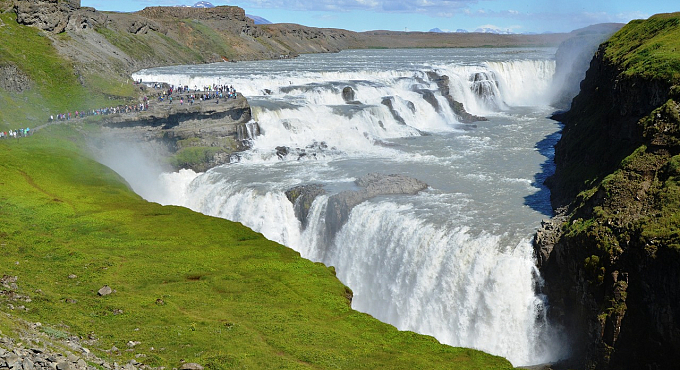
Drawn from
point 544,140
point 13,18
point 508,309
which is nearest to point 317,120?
point 544,140

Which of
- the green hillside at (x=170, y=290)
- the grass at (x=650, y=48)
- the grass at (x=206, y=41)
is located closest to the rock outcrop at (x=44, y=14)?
the green hillside at (x=170, y=290)

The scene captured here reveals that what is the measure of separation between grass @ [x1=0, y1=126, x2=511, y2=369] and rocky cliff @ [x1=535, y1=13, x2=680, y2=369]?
6836 mm

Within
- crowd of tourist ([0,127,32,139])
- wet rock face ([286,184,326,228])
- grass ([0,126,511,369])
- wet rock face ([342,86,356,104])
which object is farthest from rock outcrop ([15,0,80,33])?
wet rock face ([286,184,326,228])

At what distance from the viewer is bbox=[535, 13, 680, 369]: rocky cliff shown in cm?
2652

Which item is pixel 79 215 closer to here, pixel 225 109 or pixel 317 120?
pixel 225 109

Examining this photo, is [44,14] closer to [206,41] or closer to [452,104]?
[452,104]

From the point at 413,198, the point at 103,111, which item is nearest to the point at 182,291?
the point at 413,198

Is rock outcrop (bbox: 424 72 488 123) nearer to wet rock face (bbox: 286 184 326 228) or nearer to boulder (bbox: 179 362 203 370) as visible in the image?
wet rock face (bbox: 286 184 326 228)

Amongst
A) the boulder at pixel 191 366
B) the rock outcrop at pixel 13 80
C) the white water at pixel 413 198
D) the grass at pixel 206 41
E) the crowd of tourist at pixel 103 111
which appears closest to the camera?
the boulder at pixel 191 366

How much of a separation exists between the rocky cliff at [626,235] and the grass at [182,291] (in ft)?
22.4

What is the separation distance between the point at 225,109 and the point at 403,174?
72.4 ft

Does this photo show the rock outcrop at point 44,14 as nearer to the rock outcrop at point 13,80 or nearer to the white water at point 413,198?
the rock outcrop at point 13,80

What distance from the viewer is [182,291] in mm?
28859

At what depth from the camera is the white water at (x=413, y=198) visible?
33.8 metres
